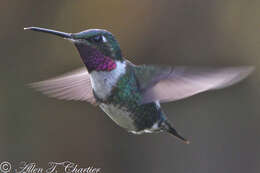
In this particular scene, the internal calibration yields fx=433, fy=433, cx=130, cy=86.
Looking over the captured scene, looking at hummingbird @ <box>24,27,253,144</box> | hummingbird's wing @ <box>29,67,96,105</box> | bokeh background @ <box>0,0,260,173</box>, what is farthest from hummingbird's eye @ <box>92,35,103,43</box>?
bokeh background @ <box>0,0,260,173</box>

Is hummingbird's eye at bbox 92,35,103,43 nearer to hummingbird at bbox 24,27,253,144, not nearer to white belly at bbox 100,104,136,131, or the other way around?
hummingbird at bbox 24,27,253,144

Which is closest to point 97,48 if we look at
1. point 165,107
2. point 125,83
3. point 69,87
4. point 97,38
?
point 97,38

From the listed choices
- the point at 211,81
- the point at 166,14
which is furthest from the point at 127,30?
the point at 211,81

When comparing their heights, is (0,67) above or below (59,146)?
above

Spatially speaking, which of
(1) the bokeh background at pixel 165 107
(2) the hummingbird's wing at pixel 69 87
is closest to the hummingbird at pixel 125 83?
(2) the hummingbird's wing at pixel 69 87

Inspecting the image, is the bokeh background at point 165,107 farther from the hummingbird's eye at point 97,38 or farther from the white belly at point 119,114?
the hummingbird's eye at point 97,38

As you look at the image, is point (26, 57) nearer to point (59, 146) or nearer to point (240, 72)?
point (59, 146)

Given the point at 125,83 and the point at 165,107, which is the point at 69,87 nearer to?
the point at 125,83
